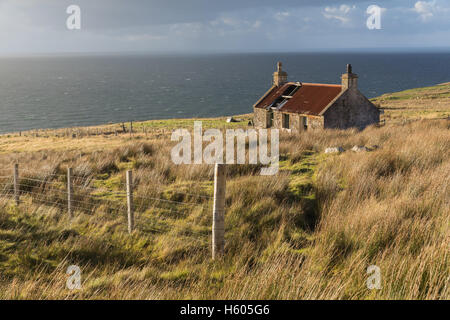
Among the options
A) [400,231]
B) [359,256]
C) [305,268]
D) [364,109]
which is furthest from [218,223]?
[364,109]

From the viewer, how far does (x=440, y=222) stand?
19.9 feet

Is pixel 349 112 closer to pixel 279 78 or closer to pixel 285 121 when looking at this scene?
pixel 285 121

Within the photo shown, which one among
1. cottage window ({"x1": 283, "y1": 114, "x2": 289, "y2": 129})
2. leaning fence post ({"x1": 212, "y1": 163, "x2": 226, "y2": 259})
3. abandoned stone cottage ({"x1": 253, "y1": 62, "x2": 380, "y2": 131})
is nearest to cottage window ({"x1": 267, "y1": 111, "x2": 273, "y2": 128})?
abandoned stone cottage ({"x1": 253, "y1": 62, "x2": 380, "y2": 131})

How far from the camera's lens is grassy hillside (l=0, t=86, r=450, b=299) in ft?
15.5

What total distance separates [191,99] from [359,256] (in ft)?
414

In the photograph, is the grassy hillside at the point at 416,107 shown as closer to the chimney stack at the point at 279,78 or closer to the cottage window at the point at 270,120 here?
the chimney stack at the point at 279,78

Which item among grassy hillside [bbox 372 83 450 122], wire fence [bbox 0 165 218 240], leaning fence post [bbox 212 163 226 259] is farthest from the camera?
grassy hillside [bbox 372 83 450 122]

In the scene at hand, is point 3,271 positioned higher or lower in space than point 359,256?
lower

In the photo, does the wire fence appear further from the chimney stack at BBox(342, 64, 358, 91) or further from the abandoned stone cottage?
the chimney stack at BBox(342, 64, 358, 91)

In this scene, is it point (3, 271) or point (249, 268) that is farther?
point (3, 271)

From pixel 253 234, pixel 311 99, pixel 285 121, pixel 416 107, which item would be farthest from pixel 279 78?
pixel 416 107

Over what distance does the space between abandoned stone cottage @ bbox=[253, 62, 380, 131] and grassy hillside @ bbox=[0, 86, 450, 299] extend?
1514 centimetres

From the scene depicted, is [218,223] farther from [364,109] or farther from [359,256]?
[364,109]

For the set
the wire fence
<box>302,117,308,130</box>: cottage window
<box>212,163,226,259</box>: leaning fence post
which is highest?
<box>302,117,308,130</box>: cottage window
